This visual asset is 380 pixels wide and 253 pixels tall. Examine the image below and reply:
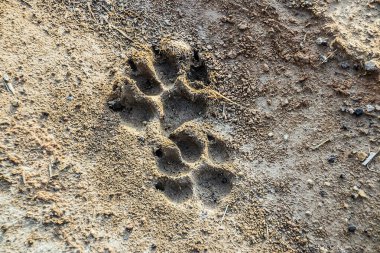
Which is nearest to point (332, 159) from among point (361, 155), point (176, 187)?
point (361, 155)

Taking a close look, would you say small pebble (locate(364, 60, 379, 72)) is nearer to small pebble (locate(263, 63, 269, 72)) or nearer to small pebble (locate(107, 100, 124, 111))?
small pebble (locate(263, 63, 269, 72))

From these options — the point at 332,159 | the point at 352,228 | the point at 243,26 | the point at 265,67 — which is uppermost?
the point at 243,26

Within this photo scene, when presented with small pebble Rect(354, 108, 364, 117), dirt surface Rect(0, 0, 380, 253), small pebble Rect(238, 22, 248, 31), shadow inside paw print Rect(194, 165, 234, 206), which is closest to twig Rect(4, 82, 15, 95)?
dirt surface Rect(0, 0, 380, 253)

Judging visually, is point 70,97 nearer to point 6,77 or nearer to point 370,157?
point 6,77

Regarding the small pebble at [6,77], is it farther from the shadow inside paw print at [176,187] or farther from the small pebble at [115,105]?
the shadow inside paw print at [176,187]

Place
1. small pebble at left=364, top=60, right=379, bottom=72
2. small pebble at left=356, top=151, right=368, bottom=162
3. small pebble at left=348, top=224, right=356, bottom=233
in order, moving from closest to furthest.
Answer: small pebble at left=348, top=224, right=356, bottom=233
small pebble at left=356, top=151, right=368, bottom=162
small pebble at left=364, top=60, right=379, bottom=72

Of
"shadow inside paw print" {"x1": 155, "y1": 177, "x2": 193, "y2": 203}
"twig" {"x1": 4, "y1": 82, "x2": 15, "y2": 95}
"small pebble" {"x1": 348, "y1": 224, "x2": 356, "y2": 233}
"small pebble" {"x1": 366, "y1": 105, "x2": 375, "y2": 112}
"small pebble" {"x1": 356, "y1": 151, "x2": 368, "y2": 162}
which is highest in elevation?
"small pebble" {"x1": 366, "y1": 105, "x2": 375, "y2": 112}

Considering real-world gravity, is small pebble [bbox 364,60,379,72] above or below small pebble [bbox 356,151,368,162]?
above
